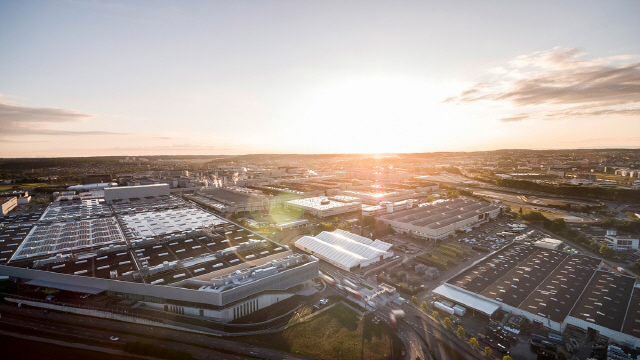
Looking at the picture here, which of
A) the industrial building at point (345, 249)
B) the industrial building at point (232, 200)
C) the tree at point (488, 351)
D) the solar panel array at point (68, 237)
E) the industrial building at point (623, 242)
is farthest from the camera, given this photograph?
the industrial building at point (232, 200)

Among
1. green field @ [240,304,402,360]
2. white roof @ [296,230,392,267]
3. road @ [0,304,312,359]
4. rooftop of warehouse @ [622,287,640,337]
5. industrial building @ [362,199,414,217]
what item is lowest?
green field @ [240,304,402,360]

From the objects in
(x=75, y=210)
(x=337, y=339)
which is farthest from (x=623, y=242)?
(x=75, y=210)

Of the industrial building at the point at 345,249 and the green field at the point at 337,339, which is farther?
the industrial building at the point at 345,249

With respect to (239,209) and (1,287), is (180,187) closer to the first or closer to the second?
(239,209)

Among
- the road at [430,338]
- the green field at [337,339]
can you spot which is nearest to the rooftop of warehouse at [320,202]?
the road at [430,338]

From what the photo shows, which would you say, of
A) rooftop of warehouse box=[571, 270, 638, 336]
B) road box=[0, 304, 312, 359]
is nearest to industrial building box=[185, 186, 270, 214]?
road box=[0, 304, 312, 359]

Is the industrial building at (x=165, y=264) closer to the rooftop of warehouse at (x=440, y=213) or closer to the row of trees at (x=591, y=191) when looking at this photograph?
the rooftop of warehouse at (x=440, y=213)

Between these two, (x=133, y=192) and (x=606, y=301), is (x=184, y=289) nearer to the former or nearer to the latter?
(x=606, y=301)

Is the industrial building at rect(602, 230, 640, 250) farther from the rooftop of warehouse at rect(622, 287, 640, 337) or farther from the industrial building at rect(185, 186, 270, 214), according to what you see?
the industrial building at rect(185, 186, 270, 214)
